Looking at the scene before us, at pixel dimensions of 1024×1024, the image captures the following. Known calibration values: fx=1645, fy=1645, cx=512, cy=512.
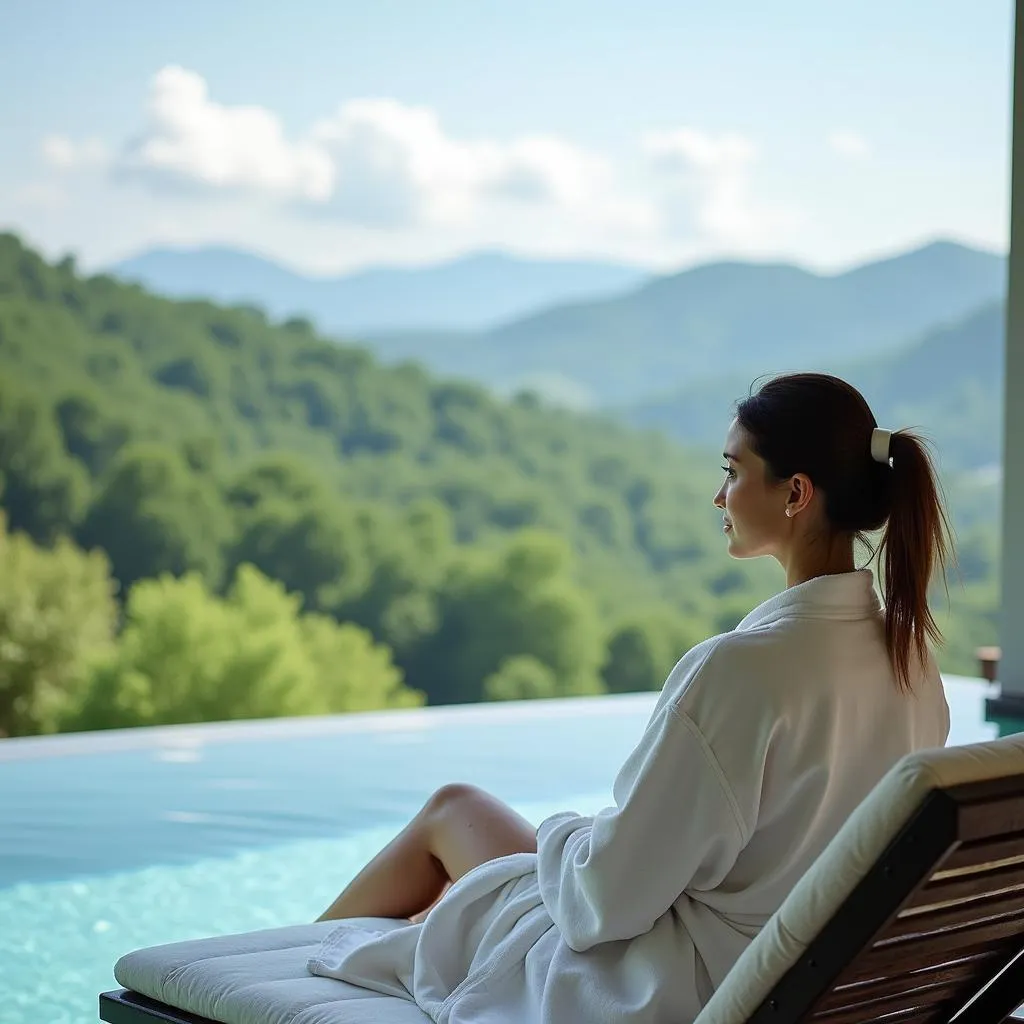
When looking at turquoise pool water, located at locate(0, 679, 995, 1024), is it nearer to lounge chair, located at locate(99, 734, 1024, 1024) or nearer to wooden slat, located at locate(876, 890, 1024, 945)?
lounge chair, located at locate(99, 734, 1024, 1024)

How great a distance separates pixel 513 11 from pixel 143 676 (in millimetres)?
9272

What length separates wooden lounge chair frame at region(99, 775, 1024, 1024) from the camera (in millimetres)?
1564

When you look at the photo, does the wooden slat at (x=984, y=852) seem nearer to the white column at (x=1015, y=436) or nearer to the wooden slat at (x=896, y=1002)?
the wooden slat at (x=896, y=1002)

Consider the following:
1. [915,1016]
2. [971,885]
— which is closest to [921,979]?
[915,1016]

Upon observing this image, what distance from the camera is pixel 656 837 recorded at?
1895 mm

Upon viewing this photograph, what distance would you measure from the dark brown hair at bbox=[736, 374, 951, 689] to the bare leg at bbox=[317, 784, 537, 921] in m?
0.80

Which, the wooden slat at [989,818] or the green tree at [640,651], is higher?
the wooden slat at [989,818]

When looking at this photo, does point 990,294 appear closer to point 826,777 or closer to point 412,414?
point 412,414

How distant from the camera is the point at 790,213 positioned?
2112 centimetres

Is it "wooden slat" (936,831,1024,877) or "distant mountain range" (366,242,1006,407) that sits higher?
"distant mountain range" (366,242,1006,407)

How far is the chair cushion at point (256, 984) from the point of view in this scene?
6.95 feet

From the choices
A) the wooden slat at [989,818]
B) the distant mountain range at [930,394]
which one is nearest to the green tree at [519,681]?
the distant mountain range at [930,394]

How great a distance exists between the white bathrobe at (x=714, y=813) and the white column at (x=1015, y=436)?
14.0 ft

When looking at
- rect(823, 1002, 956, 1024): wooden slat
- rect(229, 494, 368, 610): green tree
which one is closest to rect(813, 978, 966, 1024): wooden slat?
rect(823, 1002, 956, 1024): wooden slat
